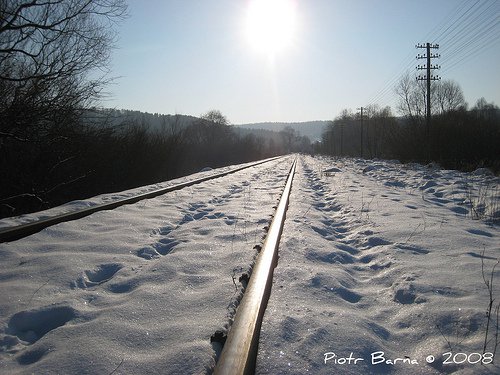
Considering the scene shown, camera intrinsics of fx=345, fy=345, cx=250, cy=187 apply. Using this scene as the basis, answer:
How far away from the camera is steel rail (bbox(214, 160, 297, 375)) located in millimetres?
1538

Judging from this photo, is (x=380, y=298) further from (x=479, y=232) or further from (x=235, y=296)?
(x=479, y=232)

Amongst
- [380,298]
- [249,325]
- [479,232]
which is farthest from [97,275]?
[479,232]

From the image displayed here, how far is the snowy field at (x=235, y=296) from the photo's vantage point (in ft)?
5.79

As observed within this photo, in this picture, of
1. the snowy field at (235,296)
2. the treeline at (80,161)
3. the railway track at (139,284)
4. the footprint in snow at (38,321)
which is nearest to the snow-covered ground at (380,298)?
the snowy field at (235,296)

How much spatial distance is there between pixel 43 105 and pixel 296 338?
34.6ft

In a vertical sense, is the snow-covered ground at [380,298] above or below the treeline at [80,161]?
below

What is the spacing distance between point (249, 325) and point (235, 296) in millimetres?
506

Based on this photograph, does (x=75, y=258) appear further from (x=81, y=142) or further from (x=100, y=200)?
(x=81, y=142)

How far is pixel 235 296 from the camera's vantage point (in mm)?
2383

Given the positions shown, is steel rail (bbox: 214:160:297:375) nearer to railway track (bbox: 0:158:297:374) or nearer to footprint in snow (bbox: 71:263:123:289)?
railway track (bbox: 0:158:297:374)

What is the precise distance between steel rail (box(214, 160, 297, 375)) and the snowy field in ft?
0.21

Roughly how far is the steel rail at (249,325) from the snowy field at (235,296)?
0.06m

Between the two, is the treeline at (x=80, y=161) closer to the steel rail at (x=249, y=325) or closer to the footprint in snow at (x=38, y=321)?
the footprint in snow at (x=38, y=321)

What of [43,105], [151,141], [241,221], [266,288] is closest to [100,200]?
[241,221]
